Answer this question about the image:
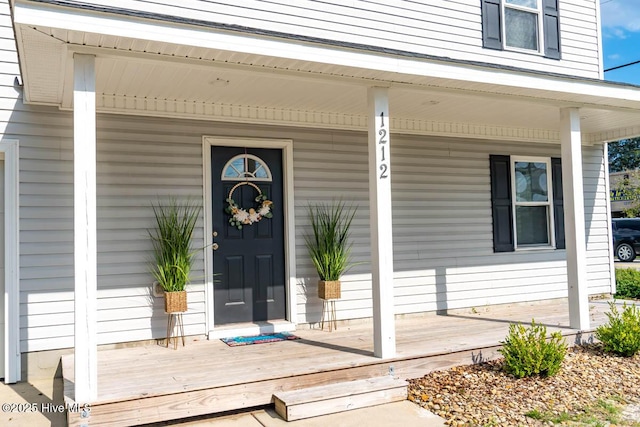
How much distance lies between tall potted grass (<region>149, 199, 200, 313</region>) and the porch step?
154cm

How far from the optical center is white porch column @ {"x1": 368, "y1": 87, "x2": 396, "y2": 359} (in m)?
4.30

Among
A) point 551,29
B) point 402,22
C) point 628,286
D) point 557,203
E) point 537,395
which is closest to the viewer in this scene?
point 537,395

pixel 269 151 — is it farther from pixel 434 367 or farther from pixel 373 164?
pixel 434 367

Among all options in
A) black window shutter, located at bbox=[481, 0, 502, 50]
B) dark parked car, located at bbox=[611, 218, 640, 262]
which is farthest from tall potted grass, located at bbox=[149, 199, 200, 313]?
dark parked car, located at bbox=[611, 218, 640, 262]

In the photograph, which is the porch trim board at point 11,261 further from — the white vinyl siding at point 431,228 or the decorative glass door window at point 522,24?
the decorative glass door window at point 522,24

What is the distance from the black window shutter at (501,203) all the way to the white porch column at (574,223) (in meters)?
1.36

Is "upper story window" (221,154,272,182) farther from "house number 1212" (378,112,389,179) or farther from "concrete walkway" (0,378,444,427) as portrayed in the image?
"concrete walkway" (0,378,444,427)

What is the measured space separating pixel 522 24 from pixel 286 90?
3930 mm

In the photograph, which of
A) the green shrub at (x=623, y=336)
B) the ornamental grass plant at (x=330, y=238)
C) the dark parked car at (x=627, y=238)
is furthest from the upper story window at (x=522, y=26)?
the dark parked car at (x=627, y=238)

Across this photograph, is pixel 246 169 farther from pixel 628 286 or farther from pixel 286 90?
pixel 628 286

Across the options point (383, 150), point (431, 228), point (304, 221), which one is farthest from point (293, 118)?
point (431, 228)

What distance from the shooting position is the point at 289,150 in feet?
18.4

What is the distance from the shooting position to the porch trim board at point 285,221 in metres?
5.21

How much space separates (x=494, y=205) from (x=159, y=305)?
14.3 ft
